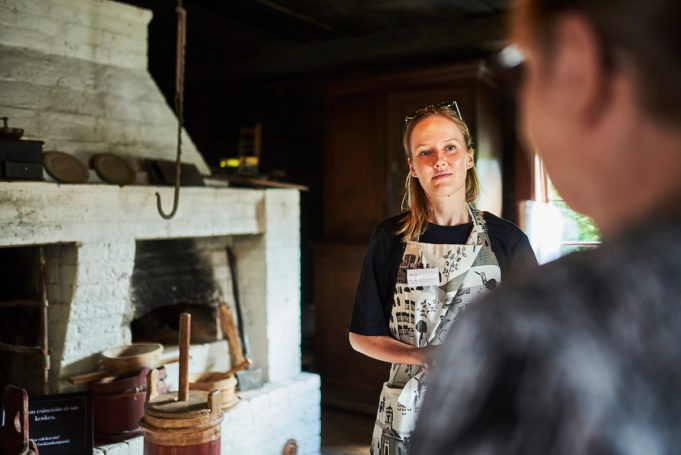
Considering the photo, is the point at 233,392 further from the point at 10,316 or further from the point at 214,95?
the point at 214,95

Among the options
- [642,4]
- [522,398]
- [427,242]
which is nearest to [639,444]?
[522,398]

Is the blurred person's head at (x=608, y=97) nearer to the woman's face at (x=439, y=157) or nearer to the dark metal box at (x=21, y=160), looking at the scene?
the woman's face at (x=439, y=157)

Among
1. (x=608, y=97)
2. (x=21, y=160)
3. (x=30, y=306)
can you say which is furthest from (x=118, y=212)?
(x=608, y=97)

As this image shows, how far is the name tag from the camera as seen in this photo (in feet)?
5.60

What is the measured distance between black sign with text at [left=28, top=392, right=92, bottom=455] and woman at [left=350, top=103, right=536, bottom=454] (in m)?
1.59

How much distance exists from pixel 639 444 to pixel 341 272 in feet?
14.1

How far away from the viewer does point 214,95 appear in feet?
20.9

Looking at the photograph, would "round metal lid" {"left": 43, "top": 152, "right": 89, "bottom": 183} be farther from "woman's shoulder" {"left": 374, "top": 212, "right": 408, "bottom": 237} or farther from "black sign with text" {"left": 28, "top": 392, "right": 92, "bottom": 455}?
"woman's shoulder" {"left": 374, "top": 212, "right": 408, "bottom": 237}

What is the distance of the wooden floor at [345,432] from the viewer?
392 centimetres

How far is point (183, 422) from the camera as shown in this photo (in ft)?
7.60

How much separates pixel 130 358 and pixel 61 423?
0.41 meters

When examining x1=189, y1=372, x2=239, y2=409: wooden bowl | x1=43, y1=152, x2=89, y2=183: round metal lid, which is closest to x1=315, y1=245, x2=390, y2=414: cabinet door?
x1=189, y1=372, x2=239, y2=409: wooden bowl

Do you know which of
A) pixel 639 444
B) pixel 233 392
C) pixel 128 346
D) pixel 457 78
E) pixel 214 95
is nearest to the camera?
pixel 639 444

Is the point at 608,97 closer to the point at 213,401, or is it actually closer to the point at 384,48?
the point at 213,401
